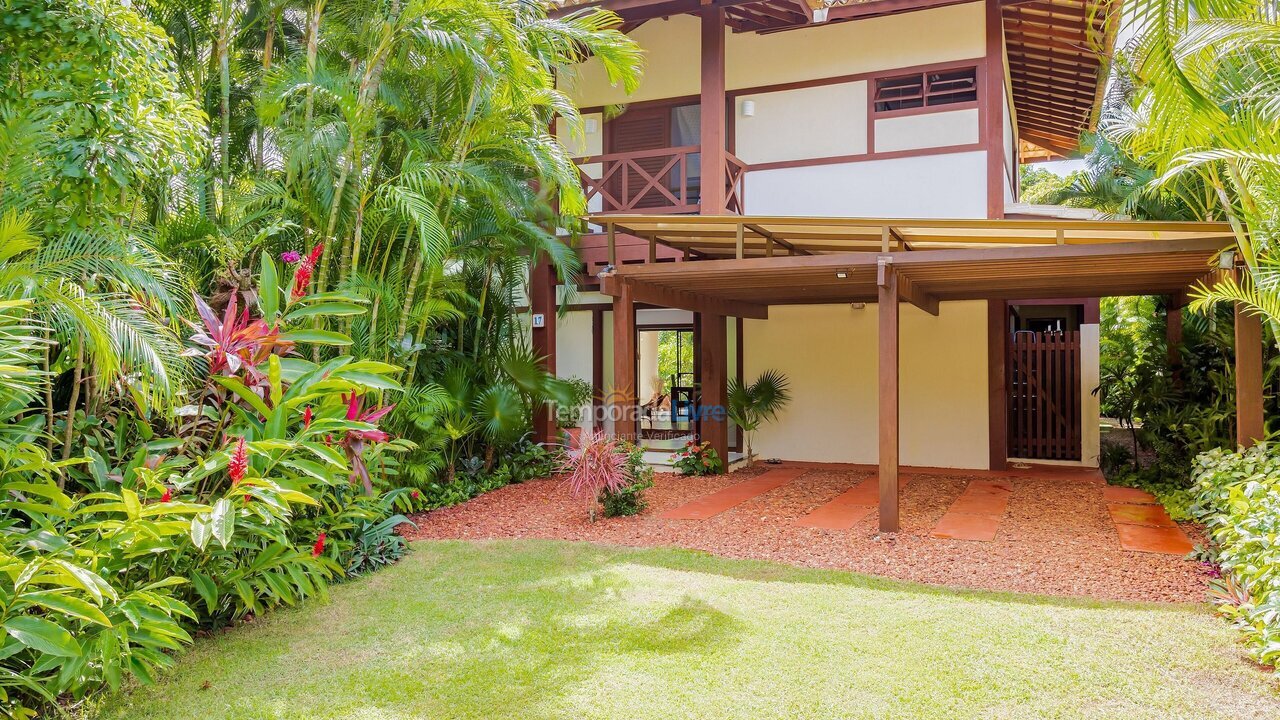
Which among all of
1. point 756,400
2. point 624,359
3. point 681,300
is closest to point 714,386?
point 756,400

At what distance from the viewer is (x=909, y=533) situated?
7.07 m

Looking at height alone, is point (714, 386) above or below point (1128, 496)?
above

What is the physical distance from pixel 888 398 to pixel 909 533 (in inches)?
47.7

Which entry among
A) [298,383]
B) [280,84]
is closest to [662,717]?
[298,383]

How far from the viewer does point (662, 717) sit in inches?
141

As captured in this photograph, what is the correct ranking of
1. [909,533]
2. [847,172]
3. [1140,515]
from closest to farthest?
[909,533], [1140,515], [847,172]

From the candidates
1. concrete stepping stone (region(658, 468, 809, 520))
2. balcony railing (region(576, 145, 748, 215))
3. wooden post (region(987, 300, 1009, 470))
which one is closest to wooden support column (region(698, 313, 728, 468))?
concrete stepping stone (region(658, 468, 809, 520))

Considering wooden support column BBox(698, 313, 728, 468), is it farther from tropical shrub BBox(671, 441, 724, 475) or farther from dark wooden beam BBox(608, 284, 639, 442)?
dark wooden beam BBox(608, 284, 639, 442)

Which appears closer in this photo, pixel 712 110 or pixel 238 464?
pixel 238 464

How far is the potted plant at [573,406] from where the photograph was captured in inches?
440

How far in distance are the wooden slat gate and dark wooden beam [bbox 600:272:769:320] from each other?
3.68 metres

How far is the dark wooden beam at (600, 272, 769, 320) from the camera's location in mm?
8555

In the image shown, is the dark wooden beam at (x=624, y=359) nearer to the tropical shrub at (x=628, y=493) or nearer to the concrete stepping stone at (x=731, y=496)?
the tropical shrub at (x=628, y=493)

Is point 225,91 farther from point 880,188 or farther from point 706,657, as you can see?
point 880,188
